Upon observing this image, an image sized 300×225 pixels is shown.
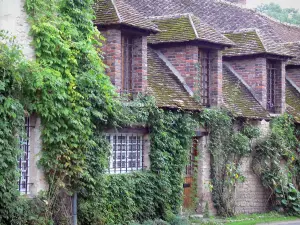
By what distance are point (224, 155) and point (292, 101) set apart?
5921mm

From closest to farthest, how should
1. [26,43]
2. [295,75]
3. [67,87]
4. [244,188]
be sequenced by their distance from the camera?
[26,43] < [67,87] < [244,188] < [295,75]

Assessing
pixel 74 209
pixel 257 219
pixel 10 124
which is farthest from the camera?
pixel 257 219

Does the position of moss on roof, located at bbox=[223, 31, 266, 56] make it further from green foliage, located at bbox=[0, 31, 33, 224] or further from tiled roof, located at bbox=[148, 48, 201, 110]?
green foliage, located at bbox=[0, 31, 33, 224]

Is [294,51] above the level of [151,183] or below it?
above

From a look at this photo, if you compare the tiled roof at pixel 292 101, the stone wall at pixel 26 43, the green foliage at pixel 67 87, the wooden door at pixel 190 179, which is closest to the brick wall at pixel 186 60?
the wooden door at pixel 190 179

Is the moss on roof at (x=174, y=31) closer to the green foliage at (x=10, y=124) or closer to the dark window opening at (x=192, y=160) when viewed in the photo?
the dark window opening at (x=192, y=160)

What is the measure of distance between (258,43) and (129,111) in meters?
8.09

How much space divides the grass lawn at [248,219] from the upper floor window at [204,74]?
3781mm

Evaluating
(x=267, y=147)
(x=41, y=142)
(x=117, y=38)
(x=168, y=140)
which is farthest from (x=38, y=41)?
(x=267, y=147)

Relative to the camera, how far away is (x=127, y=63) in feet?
61.4

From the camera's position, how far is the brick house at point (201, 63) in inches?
724

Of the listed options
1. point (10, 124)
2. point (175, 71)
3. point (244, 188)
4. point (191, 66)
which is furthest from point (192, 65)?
point (10, 124)

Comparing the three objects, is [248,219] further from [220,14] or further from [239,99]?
[220,14]

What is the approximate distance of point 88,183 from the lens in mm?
15852
